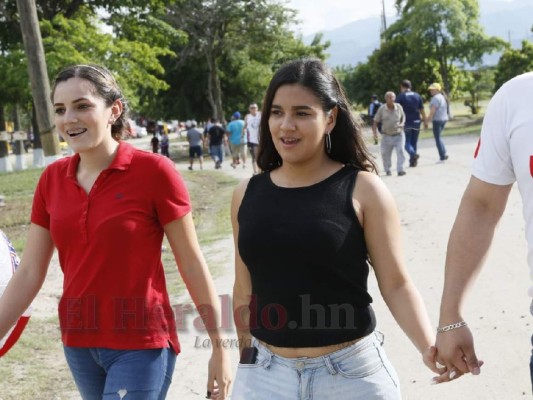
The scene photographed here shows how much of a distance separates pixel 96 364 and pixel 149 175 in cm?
77

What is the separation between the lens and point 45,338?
6.99 m

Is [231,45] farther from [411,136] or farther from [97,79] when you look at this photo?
[97,79]

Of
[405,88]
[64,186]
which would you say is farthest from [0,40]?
[64,186]

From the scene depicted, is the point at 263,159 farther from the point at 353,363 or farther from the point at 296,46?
the point at 296,46

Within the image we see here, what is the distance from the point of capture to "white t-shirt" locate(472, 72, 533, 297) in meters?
2.54

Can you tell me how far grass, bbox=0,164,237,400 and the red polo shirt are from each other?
8.16 ft

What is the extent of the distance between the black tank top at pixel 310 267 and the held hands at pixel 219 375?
422mm

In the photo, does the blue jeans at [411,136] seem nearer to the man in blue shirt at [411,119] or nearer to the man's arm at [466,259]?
the man in blue shirt at [411,119]

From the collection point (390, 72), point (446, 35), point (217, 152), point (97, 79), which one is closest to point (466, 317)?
point (97, 79)

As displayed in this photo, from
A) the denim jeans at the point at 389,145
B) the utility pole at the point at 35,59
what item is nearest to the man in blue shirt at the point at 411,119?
the denim jeans at the point at 389,145

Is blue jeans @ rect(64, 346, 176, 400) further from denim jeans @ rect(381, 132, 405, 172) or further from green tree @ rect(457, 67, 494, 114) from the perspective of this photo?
green tree @ rect(457, 67, 494, 114)

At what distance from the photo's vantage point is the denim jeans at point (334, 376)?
276 centimetres

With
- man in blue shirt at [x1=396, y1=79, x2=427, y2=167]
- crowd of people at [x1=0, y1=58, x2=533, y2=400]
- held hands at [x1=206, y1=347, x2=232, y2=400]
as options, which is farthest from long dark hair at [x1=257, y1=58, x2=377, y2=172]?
man in blue shirt at [x1=396, y1=79, x2=427, y2=167]

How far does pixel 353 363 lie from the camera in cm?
279
